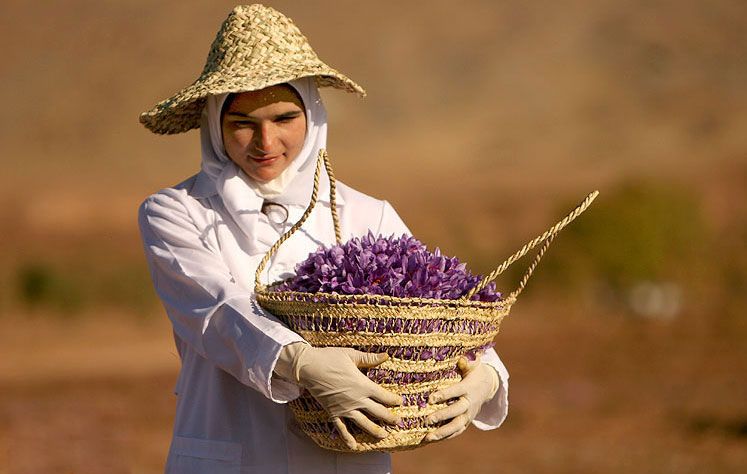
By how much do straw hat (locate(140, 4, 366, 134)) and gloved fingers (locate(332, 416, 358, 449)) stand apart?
903 millimetres

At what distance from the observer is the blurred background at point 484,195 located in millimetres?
17156

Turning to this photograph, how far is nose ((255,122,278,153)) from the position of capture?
348 centimetres

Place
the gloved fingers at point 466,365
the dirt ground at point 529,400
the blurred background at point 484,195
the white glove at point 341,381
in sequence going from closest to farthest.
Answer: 1. the white glove at point 341,381
2. the gloved fingers at point 466,365
3. the dirt ground at point 529,400
4. the blurred background at point 484,195

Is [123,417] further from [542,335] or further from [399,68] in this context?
[399,68]

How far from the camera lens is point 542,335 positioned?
1092 inches

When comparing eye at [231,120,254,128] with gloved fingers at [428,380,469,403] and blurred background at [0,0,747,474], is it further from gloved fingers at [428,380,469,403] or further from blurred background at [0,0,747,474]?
blurred background at [0,0,747,474]

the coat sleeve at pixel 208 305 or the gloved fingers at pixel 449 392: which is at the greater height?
the coat sleeve at pixel 208 305

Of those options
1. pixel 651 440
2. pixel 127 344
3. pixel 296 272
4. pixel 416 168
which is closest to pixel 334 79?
pixel 296 272

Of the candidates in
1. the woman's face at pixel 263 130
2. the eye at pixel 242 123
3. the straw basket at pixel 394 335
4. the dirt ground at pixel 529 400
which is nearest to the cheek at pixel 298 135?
the woman's face at pixel 263 130

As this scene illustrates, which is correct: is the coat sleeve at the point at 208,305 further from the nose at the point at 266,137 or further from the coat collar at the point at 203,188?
the nose at the point at 266,137

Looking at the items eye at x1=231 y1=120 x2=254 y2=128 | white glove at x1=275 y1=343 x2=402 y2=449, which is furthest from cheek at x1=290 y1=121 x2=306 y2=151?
white glove at x1=275 y1=343 x2=402 y2=449

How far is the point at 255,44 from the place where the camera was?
3588 mm

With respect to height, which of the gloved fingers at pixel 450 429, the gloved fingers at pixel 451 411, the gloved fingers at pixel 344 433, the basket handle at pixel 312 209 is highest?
the basket handle at pixel 312 209

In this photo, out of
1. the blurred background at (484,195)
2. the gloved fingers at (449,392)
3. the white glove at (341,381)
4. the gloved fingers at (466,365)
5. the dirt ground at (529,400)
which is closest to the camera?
the white glove at (341,381)
